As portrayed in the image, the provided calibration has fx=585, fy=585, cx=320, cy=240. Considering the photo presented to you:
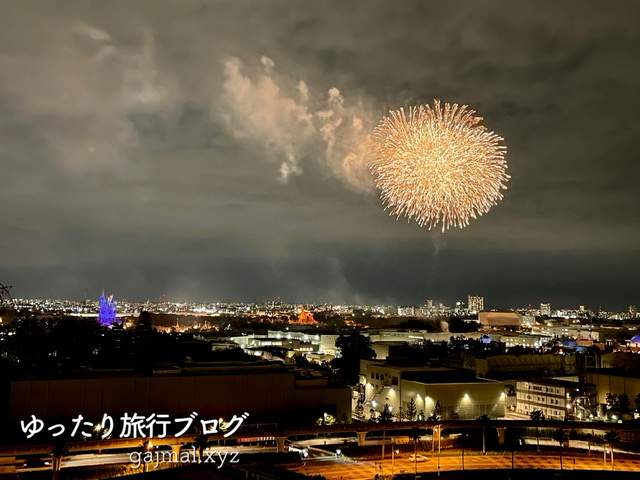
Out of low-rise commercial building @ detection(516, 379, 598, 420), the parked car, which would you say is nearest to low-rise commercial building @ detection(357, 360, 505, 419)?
low-rise commercial building @ detection(516, 379, 598, 420)

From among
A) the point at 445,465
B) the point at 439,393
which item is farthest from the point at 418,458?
the point at 439,393

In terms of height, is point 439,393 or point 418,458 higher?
point 439,393

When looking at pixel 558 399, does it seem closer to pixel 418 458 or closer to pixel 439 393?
pixel 439 393

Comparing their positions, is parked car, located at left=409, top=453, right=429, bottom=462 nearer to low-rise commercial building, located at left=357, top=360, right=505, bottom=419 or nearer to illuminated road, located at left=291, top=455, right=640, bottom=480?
illuminated road, located at left=291, top=455, right=640, bottom=480

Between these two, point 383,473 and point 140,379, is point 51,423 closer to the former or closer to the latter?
point 140,379

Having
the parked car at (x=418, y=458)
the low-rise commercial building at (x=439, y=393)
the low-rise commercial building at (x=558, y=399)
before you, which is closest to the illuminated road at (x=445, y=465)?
the parked car at (x=418, y=458)

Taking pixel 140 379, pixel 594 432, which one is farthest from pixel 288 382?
pixel 594 432

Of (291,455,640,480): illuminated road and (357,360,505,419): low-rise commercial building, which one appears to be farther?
(357,360,505,419): low-rise commercial building

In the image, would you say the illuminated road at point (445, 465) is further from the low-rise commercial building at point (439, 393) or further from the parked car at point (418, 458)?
the low-rise commercial building at point (439, 393)
